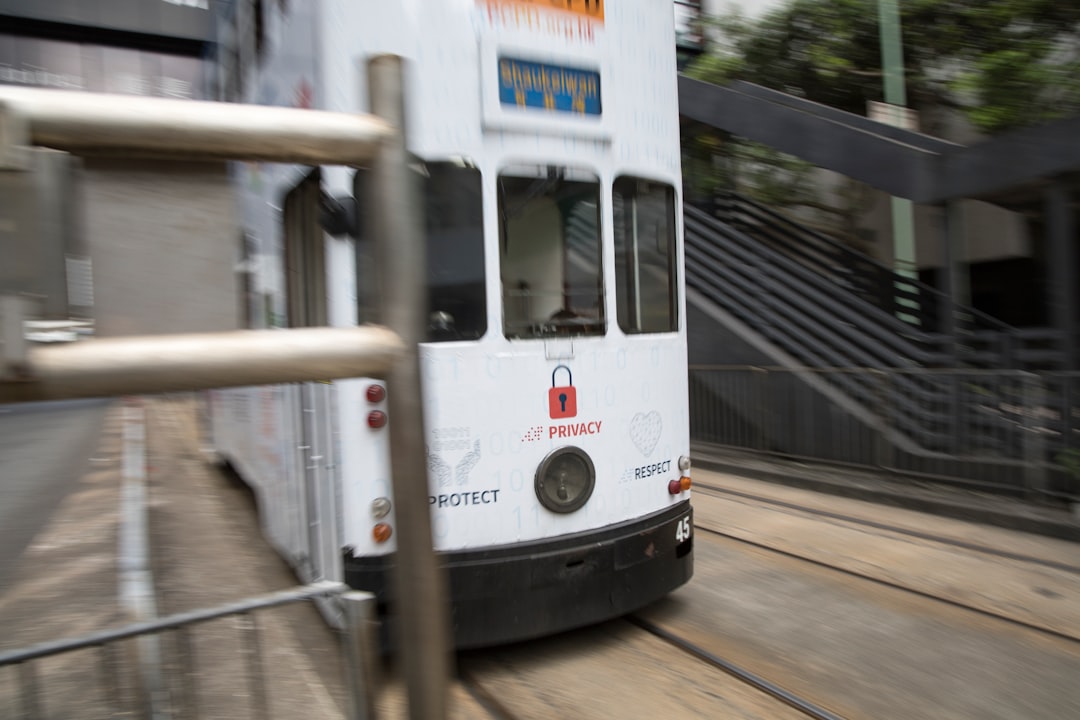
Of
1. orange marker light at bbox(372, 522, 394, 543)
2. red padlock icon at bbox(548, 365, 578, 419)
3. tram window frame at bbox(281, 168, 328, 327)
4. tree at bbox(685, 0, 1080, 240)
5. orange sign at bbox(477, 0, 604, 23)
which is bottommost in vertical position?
orange marker light at bbox(372, 522, 394, 543)

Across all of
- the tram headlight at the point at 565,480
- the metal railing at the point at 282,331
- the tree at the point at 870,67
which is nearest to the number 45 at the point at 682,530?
the tram headlight at the point at 565,480

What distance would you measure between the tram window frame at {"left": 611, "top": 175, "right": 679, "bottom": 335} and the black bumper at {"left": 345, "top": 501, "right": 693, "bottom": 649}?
115 centimetres

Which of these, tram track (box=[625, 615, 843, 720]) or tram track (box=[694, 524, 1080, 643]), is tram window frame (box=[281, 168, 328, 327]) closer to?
tram track (box=[625, 615, 843, 720])

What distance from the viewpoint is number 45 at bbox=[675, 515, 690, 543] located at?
453cm

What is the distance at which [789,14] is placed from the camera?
49.0 feet

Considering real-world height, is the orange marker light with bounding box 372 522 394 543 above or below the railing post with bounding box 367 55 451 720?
below

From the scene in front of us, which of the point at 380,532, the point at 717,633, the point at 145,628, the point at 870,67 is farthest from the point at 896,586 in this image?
the point at 870,67

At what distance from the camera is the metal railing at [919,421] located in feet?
22.6

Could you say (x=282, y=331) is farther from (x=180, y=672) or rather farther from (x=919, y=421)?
(x=919, y=421)

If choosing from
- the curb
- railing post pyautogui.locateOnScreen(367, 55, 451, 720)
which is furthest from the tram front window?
the curb

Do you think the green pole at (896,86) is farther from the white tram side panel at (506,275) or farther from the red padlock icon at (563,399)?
the red padlock icon at (563,399)

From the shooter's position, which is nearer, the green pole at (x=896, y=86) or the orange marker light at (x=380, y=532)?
the orange marker light at (x=380, y=532)

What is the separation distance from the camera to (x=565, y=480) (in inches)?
161

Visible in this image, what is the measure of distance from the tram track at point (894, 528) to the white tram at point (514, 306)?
2.82m
